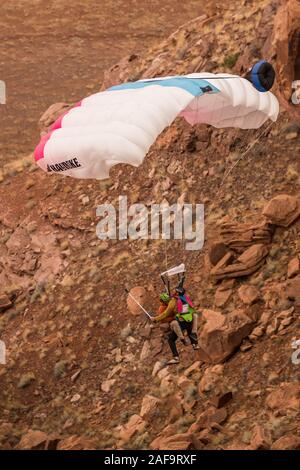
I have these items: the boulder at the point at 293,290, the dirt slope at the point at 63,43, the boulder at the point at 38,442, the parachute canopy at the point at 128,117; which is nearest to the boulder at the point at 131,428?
the boulder at the point at 38,442

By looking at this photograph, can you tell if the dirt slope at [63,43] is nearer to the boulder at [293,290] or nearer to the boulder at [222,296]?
the boulder at [222,296]

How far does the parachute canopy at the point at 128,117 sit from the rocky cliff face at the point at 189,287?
3.34m

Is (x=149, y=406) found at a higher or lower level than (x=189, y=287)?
lower

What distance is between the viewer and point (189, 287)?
28344 millimetres

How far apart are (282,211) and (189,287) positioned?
3.44 m

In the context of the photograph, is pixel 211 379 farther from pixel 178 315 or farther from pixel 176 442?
pixel 176 442

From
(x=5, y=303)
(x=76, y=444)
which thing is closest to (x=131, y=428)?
(x=76, y=444)

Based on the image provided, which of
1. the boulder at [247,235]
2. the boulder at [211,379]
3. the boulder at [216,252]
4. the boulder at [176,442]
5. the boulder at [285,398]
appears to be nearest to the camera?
the boulder at [176,442]

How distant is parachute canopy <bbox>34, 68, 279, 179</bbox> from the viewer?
23766 mm

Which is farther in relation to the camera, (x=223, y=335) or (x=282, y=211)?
(x=282, y=211)

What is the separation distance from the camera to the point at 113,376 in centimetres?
2788

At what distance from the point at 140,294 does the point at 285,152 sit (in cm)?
611

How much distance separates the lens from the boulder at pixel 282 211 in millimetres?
27078

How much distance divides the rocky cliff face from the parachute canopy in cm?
334
